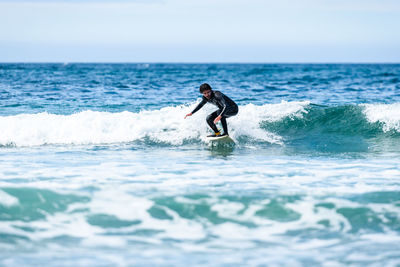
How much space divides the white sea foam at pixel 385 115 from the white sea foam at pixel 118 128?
2.65 m

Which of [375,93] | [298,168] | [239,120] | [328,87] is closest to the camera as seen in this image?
[298,168]

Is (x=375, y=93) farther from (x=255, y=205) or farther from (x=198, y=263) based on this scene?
(x=198, y=263)

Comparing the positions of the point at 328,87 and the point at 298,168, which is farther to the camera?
the point at 328,87

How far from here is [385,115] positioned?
14.8 meters

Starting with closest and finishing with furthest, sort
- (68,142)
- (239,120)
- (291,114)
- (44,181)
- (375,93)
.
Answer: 1. (44,181)
2. (68,142)
3. (239,120)
4. (291,114)
5. (375,93)

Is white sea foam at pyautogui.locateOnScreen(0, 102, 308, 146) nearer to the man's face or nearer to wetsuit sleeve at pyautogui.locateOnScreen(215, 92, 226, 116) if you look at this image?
wetsuit sleeve at pyautogui.locateOnScreen(215, 92, 226, 116)

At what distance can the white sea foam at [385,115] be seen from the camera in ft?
45.7

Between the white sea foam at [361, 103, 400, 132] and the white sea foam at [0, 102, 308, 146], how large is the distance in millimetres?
2649

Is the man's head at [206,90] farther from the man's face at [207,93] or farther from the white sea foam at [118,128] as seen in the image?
the white sea foam at [118,128]

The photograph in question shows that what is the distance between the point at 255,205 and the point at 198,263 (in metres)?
1.66

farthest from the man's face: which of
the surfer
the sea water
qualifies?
the sea water

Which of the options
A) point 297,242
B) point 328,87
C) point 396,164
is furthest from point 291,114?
point 328,87

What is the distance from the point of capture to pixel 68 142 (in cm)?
1186

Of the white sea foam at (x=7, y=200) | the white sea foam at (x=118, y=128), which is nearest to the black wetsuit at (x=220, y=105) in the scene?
the white sea foam at (x=118, y=128)
